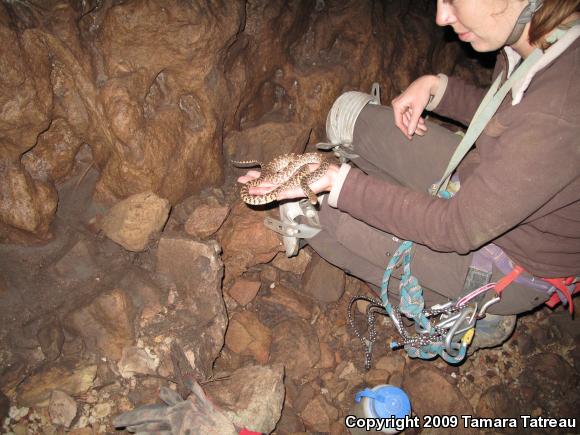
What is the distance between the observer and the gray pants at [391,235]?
7.82 feet

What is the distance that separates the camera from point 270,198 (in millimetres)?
2428

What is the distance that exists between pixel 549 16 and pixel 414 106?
1175mm

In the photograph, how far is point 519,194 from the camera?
162 centimetres

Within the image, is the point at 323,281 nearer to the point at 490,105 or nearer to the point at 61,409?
the point at 490,105

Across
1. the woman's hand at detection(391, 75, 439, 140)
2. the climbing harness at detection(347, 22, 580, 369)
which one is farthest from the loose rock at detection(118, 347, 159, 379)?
the woman's hand at detection(391, 75, 439, 140)

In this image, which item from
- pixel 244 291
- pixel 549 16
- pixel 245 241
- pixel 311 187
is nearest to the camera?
pixel 549 16

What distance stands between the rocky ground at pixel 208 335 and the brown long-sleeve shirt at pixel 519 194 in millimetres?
1457

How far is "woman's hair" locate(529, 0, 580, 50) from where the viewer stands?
5.11ft

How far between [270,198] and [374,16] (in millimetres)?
3167

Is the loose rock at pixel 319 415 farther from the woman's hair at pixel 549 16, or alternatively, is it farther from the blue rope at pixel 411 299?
the woman's hair at pixel 549 16

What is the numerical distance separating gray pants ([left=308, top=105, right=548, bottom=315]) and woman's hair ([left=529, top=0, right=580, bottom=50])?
3.49ft

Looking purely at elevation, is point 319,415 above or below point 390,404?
below

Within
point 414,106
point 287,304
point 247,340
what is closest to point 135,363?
point 247,340

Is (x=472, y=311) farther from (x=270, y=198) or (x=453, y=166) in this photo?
(x=270, y=198)
